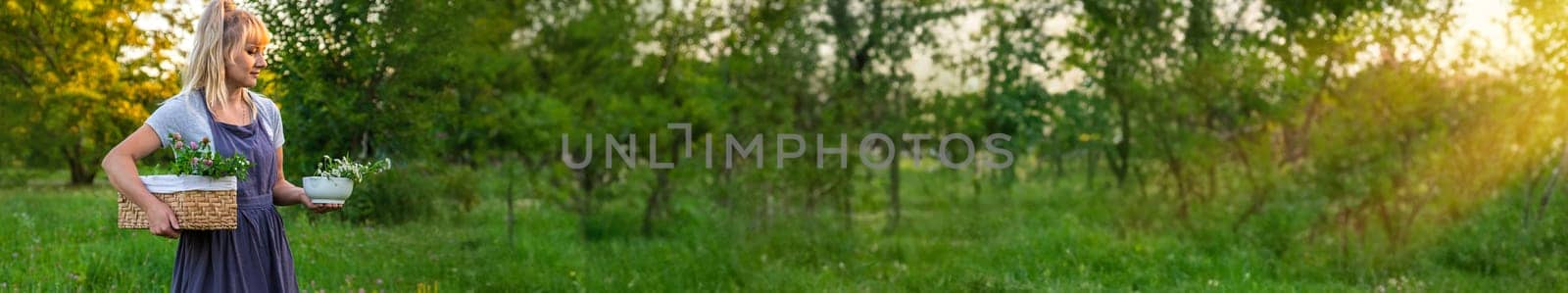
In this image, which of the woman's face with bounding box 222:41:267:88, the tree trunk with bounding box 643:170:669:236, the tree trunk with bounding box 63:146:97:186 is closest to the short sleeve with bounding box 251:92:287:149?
the woman's face with bounding box 222:41:267:88

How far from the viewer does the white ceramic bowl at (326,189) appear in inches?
138

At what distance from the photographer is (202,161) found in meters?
3.24

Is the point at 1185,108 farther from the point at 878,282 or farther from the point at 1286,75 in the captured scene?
the point at 878,282

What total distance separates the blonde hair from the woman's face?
1 centimetres

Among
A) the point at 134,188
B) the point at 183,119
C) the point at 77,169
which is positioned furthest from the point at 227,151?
the point at 77,169

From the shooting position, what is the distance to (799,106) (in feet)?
37.8

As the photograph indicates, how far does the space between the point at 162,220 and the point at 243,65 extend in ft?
1.40

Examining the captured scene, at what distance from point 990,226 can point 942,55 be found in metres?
1.51

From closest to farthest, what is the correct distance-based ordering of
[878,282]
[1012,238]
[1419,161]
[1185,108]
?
[878,282] → [1419,161] → [1012,238] → [1185,108]

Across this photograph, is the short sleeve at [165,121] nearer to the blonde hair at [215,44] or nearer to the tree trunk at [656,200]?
the blonde hair at [215,44]

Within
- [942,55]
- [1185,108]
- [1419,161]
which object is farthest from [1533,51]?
[942,55]

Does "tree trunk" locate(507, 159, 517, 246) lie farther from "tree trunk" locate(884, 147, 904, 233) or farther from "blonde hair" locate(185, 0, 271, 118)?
"blonde hair" locate(185, 0, 271, 118)

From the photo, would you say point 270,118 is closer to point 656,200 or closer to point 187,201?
point 187,201

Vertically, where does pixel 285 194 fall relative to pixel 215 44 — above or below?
below
